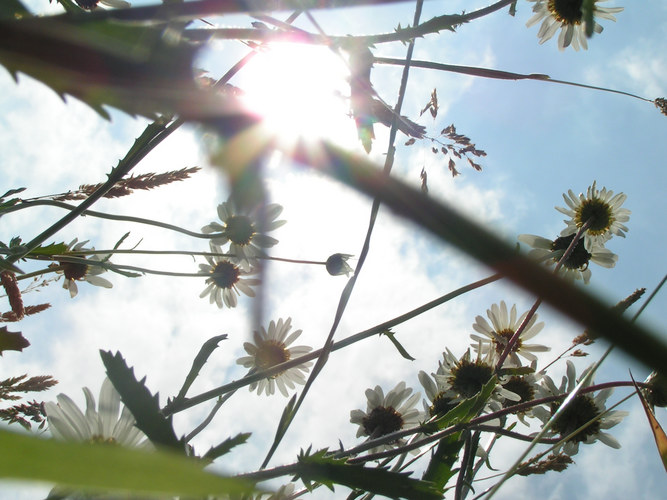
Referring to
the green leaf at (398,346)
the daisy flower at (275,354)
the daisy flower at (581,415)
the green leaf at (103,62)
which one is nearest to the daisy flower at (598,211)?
the daisy flower at (581,415)

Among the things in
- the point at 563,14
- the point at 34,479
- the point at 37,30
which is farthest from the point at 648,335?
the point at 563,14

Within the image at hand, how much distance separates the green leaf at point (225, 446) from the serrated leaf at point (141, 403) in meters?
0.05

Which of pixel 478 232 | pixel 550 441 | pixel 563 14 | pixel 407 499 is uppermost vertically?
pixel 563 14

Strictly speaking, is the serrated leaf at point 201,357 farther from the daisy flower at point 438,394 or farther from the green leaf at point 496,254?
the daisy flower at point 438,394

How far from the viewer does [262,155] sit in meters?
0.65

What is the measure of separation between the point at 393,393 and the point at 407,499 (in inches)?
31.3

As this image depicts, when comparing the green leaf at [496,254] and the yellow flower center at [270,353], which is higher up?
the yellow flower center at [270,353]

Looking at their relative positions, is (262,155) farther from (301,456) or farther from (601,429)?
(601,429)

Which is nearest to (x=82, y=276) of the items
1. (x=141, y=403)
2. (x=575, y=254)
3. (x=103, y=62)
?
(x=141, y=403)

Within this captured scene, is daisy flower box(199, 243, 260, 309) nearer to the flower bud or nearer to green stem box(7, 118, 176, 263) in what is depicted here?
the flower bud

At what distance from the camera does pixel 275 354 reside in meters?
1.62

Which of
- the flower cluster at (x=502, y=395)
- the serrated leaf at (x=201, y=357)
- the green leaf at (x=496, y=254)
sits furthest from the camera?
the flower cluster at (x=502, y=395)

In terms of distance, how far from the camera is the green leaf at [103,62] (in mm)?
344

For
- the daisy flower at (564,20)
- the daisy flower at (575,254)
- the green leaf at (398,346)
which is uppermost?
the daisy flower at (564,20)
